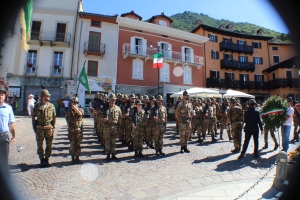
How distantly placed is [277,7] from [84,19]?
70.0 ft

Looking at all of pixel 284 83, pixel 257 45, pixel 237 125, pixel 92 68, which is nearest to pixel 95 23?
pixel 92 68

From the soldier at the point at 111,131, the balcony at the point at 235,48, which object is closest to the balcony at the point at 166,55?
the balcony at the point at 235,48

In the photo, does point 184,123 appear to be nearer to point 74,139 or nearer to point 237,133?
point 237,133

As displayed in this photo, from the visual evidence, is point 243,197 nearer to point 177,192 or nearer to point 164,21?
point 177,192

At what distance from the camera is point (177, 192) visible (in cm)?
365

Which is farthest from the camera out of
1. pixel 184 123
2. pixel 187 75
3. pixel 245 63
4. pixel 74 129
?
pixel 245 63

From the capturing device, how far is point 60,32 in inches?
772

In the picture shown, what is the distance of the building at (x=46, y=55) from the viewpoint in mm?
18141

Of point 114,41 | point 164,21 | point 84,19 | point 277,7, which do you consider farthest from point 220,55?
point 277,7

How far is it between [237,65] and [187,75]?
10713mm

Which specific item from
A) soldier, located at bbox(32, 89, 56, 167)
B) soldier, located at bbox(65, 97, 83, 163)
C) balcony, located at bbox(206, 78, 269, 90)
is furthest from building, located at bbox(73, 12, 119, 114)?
balcony, located at bbox(206, 78, 269, 90)

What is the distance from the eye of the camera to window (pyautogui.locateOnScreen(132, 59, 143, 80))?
21.6m

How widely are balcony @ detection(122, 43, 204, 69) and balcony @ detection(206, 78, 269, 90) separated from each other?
3.60 m

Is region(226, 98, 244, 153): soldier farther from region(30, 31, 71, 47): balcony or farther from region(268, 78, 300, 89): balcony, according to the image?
region(268, 78, 300, 89): balcony
